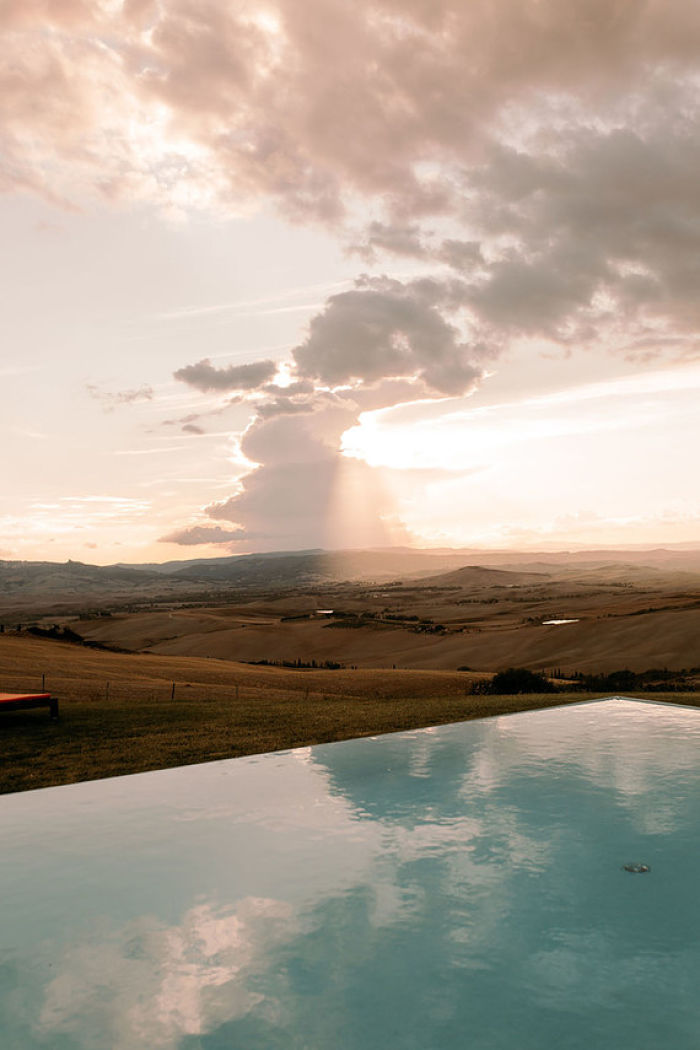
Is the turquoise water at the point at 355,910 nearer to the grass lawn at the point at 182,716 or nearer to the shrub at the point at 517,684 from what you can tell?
the grass lawn at the point at 182,716

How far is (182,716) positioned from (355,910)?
1120 centimetres

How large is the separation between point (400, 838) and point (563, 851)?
185cm

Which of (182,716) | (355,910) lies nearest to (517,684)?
(182,716)

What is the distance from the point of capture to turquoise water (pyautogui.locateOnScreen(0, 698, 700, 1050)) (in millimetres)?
5016

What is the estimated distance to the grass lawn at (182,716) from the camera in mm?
12719

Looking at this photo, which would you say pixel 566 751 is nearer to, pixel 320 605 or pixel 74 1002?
pixel 74 1002

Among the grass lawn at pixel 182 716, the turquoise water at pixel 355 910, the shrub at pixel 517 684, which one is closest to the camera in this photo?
the turquoise water at pixel 355 910

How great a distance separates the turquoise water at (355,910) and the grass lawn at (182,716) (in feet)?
5.73

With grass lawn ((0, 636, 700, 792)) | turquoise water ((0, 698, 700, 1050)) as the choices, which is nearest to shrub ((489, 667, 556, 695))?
grass lawn ((0, 636, 700, 792))

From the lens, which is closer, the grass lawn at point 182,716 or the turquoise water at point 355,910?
the turquoise water at point 355,910

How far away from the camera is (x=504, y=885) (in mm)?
7141

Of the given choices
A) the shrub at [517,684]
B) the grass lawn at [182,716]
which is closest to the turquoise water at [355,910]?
the grass lawn at [182,716]

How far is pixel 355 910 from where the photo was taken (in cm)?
669

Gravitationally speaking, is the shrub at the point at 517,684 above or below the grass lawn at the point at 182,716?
below
